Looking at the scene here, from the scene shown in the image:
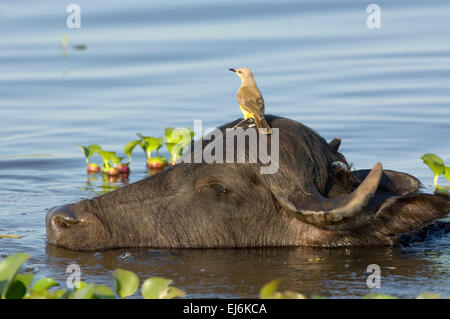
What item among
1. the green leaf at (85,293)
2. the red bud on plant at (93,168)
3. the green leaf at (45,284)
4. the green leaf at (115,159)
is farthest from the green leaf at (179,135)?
the green leaf at (85,293)

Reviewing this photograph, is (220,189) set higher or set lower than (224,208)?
higher

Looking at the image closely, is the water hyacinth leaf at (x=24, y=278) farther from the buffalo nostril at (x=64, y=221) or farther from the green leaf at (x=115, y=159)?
the green leaf at (x=115, y=159)

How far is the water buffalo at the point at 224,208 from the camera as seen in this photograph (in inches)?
296

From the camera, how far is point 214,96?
576 inches

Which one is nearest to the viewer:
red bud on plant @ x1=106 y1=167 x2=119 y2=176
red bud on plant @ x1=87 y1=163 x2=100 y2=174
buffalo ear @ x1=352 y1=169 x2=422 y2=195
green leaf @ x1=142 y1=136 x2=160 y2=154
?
buffalo ear @ x1=352 y1=169 x2=422 y2=195

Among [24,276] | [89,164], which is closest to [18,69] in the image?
[89,164]

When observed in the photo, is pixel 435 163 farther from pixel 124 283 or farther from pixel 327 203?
pixel 124 283

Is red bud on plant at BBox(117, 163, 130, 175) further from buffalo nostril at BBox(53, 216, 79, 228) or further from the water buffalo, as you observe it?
buffalo nostril at BBox(53, 216, 79, 228)

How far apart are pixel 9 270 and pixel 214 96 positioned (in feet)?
30.8

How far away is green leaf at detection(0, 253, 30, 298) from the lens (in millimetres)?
5426

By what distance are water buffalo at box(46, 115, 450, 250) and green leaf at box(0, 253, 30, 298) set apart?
80.1 inches

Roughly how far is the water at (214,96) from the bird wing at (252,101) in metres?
1.10

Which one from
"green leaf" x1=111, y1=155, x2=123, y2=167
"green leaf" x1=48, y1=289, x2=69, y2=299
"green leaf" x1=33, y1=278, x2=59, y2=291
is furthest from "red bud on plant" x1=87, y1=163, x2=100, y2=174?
"green leaf" x1=48, y1=289, x2=69, y2=299

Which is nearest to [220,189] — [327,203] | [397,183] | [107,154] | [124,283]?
[327,203]
